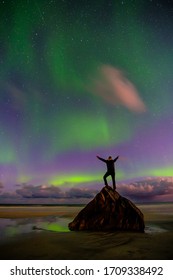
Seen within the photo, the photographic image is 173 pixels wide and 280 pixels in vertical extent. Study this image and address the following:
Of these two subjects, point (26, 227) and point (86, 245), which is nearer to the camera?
point (86, 245)

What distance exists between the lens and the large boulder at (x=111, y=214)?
1252cm

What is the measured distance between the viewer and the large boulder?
41.1 ft

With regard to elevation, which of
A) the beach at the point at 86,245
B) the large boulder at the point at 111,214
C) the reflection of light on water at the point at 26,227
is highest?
the large boulder at the point at 111,214

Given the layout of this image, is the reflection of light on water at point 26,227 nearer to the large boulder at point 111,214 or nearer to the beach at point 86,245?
the beach at point 86,245

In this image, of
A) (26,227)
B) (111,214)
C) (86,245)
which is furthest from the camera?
(26,227)

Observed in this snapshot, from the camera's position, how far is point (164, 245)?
33.7ft

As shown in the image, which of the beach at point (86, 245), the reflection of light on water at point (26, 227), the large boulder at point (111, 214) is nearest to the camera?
the beach at point (86, 245)

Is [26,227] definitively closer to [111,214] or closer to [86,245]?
[111,214]

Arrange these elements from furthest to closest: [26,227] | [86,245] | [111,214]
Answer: [26,227]
[111,214]
[86,245]

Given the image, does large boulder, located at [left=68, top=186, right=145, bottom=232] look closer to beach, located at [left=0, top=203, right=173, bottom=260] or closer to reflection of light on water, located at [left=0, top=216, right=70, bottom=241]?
beach, located at [left=0, top=203, right=173, bottom=260]

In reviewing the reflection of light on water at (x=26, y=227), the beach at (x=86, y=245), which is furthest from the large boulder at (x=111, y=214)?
the reflection of light on water at (x=26, y=227)

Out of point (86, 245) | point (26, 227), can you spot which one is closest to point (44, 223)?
point (26, 227)

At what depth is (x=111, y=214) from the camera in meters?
12.6
